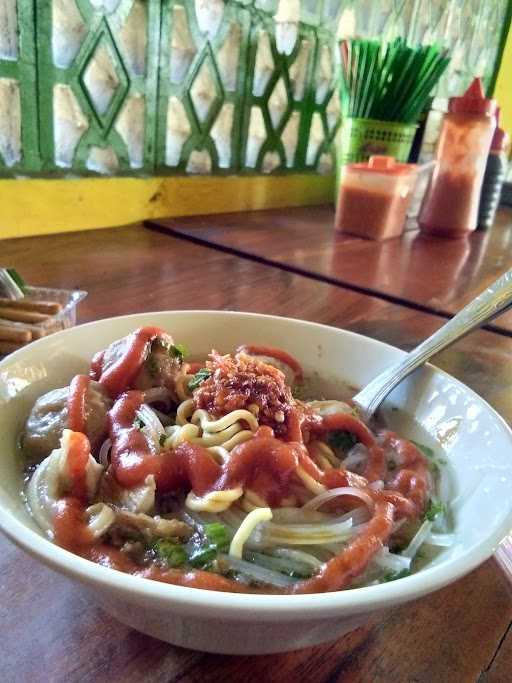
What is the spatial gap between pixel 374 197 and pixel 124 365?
1457 millimetres

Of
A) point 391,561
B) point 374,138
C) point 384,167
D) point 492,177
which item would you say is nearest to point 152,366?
point 391,561

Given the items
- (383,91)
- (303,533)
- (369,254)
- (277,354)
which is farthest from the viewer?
(383,91)

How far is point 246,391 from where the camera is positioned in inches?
26.4

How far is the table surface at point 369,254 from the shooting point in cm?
149

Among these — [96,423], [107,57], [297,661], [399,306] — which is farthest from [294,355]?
[107,57]

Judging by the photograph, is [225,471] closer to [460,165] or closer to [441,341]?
[441,341]

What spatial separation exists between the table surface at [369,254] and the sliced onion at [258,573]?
942 millimetres

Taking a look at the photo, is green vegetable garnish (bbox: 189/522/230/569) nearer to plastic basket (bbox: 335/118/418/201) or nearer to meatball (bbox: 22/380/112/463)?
meatball (bbox: 22/380/112/463)

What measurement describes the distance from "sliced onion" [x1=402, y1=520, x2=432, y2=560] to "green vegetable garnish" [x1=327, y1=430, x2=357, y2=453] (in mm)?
165

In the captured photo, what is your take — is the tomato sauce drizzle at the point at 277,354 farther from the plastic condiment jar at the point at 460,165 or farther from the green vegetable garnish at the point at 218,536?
the plastic condiment jar at the point at 460,165

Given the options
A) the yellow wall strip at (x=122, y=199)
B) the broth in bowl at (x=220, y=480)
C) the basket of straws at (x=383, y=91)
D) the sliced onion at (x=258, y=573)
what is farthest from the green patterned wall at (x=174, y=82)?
the sliced onion at (x=258, y=573)

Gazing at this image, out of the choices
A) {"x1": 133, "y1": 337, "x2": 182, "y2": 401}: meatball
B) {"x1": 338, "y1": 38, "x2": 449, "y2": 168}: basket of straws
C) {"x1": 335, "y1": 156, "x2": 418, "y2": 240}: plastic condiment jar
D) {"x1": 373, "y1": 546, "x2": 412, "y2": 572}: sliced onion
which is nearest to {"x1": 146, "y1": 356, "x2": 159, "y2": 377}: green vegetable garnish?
{"x1": 133, "y1": 337, "x2": 182, "y2": 401}: meatball

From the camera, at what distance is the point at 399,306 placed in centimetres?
137

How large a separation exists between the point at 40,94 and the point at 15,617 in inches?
55.1
